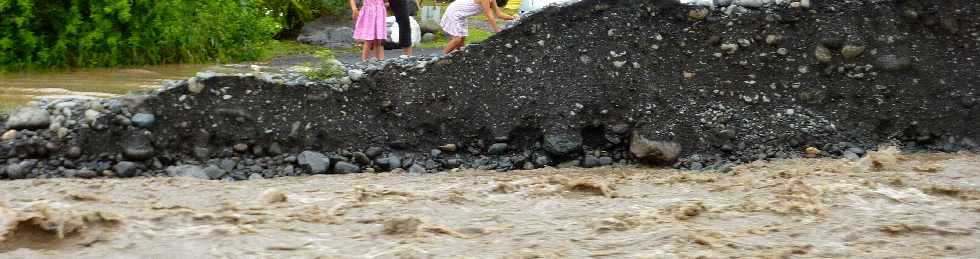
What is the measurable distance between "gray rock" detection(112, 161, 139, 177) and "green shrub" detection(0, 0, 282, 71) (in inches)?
175

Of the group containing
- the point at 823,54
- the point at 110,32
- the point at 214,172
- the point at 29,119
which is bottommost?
the point at 214,172

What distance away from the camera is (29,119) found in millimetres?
7727

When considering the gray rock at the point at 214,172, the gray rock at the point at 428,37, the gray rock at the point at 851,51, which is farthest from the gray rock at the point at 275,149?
the gray rock at the point at 428,37

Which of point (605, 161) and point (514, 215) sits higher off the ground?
point (514, 215)

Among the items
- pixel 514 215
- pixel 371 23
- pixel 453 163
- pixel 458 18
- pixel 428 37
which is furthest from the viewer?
pixel 428 37

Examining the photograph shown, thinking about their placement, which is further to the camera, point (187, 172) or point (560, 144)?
point (560, 144)

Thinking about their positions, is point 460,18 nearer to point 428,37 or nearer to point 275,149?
point 275,149

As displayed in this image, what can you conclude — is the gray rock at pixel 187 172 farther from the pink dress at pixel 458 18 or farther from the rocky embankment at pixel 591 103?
the pink dress at pixel 458 18

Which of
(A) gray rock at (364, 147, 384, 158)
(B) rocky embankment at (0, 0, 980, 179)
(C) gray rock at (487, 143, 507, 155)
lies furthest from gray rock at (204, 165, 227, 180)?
(C) gray rock at (487, 143, 507, 155)

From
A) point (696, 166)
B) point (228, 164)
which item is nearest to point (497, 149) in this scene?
point (696, 166)

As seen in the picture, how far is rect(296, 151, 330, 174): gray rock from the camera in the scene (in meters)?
7.96

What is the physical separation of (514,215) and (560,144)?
2624 mm

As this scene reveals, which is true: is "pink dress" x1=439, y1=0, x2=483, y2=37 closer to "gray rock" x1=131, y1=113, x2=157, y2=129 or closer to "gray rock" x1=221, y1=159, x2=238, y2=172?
"gray rock" x1=221, y1=159, x2=238, y2=172

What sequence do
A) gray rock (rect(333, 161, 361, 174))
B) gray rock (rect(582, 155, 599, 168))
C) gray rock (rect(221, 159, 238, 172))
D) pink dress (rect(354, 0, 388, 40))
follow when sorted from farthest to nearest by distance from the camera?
pink dress (rect(354, 0, 388, 40))
gray rock (rect(582, 155, 599, 168))
gray rock (rect(333, 161, 361, 174))
gray rock (rect(221, 159, 238, 172))
